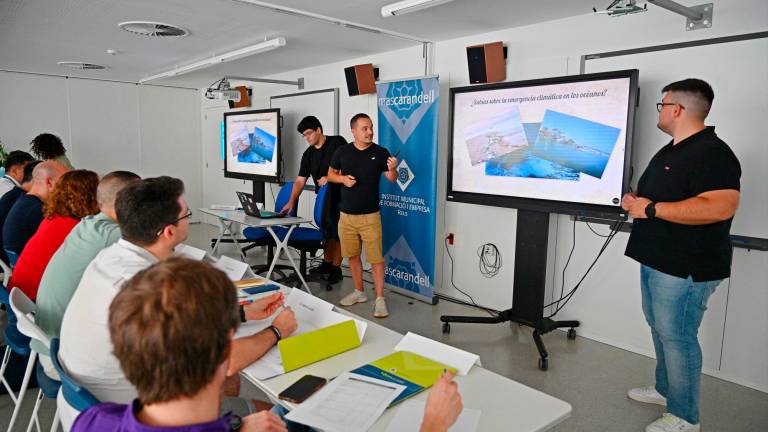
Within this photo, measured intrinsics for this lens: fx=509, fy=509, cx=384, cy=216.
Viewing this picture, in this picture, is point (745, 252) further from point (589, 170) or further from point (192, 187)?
point (192, 187)

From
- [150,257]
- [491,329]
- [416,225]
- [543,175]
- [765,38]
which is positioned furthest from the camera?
[416,225]

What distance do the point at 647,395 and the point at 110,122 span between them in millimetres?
8870

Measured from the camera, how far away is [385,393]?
144cm

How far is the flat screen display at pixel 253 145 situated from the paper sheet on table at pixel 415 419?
5.53 meters

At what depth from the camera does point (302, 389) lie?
147 centimetres

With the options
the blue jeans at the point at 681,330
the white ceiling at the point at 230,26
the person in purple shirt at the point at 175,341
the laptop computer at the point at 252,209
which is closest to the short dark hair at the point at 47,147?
the white ceiling at the point at 230,26

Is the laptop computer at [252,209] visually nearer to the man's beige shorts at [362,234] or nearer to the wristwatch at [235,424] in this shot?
the man's beige shorts at [362,234]

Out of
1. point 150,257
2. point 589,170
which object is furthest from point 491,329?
point 150,257

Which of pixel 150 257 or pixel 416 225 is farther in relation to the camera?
pixel 416 225

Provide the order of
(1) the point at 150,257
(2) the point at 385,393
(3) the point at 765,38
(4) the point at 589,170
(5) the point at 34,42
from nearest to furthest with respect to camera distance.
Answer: (2) the point at 385,393, (1) the point at 150,257, (3) the point at 765,38, (4) the point at 589,170, (5) the point at 34,42

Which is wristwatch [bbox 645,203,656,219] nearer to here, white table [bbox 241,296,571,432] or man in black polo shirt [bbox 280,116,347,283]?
white table [bbox 241,296,571,432]

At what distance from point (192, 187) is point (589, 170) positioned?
7.95 metres

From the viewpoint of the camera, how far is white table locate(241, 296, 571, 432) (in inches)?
52.5

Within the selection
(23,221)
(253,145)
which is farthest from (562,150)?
(253,145)
